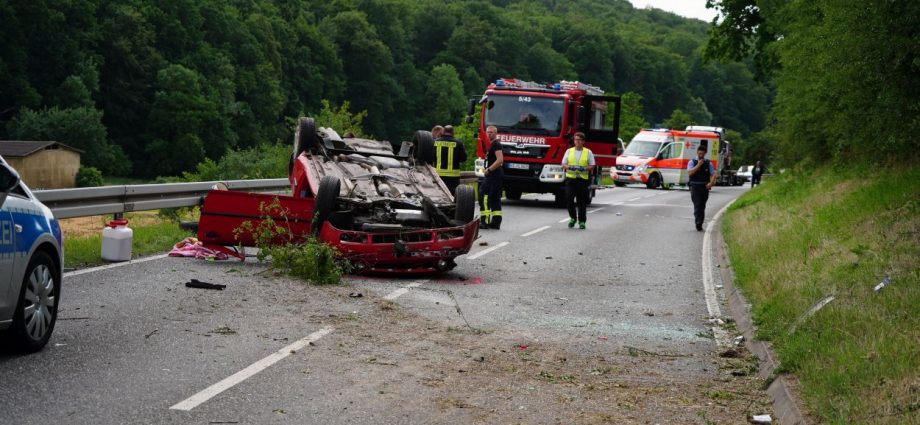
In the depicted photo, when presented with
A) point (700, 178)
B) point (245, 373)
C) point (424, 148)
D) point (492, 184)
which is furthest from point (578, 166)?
point (245, 373)

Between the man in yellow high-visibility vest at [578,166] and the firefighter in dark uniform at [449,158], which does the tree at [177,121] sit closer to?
the man in yellow high-visibility vest at [578,166]

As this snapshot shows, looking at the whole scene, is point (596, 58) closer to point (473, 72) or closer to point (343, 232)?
point (473, 72)

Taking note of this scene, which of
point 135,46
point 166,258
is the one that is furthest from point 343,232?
point 135,46

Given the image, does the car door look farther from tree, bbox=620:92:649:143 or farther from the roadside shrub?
tree, bbox=620:92:649:143

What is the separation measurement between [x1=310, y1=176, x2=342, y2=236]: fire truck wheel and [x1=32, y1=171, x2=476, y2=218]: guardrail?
9.39 ft

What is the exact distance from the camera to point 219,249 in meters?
13.5

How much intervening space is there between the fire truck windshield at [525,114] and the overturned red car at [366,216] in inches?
539

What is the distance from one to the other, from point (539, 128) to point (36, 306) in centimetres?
2111

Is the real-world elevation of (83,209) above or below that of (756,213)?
above

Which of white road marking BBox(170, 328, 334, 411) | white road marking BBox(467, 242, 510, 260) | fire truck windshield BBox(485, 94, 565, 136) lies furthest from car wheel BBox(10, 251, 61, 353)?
Result: fire truck windshield BBox(485, 94, 565, 136)

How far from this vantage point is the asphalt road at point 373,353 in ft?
21.6

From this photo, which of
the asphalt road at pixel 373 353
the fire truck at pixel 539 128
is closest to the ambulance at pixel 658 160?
the fire truck at pixel 539 128

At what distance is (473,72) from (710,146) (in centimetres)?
7447

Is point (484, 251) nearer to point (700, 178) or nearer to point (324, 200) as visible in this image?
point (324, 200)
